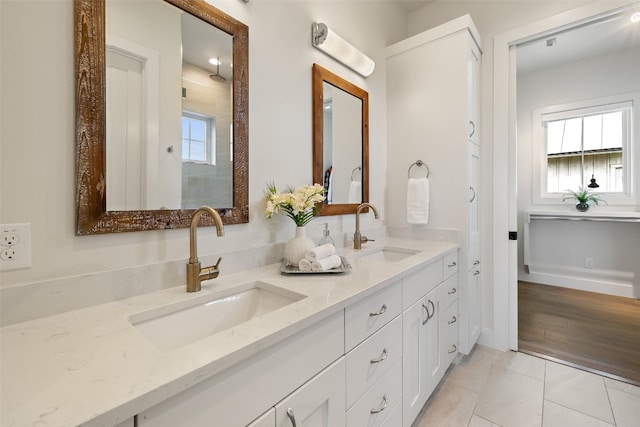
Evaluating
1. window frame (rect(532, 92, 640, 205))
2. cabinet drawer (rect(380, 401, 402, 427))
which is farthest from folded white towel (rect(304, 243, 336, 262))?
window frame (rect(532, 92, 640, 205))

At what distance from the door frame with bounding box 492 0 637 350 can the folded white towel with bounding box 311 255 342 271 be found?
153 cm

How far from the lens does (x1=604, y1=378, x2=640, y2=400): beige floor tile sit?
1.66 metres

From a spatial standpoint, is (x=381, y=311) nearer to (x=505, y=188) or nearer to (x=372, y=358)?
(x=372, y=358)

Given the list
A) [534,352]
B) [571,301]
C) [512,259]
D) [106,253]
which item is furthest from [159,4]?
[571,301]

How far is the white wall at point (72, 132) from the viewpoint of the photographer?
738 millimetres

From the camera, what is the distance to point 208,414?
22.4 inches

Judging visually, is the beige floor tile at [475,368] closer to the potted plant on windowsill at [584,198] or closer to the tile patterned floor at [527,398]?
the tile patterned floor at [527,398]

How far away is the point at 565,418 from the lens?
1473 mm

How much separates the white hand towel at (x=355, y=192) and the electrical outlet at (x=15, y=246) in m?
1.52

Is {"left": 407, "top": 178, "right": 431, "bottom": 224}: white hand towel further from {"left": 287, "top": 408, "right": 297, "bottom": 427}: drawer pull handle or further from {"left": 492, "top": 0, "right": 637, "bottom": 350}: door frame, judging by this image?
{"left": 287, "top": 408, "right": 297, "bottom": 427}: drawer pull handle

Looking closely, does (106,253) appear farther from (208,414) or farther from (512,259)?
(512,259)

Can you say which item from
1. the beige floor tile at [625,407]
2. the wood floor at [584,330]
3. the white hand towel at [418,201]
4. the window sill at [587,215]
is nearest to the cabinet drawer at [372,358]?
the white hand towel at [418,201]

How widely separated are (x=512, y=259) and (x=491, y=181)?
0.59 meters

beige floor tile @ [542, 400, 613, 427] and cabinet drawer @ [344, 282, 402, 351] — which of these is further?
beige floor tile @ [542, 400, 613, 427]
